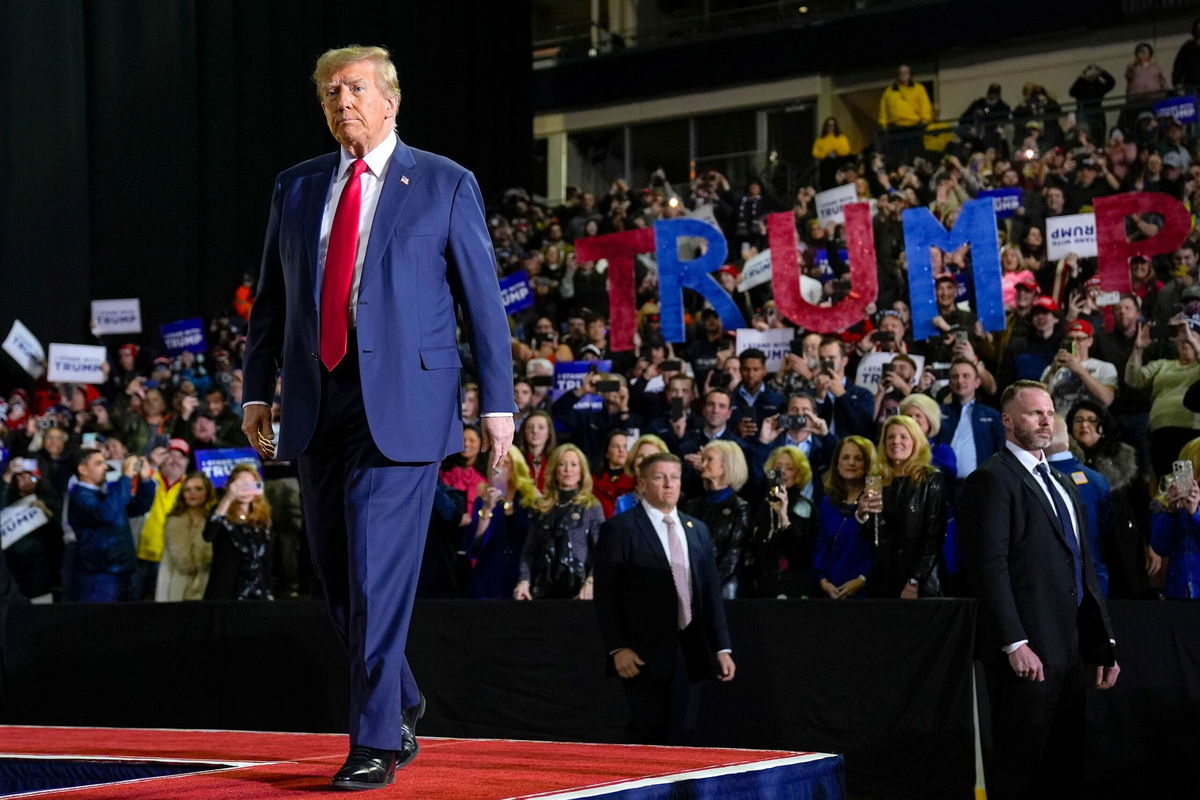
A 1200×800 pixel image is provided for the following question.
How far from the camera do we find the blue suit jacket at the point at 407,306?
123 inches

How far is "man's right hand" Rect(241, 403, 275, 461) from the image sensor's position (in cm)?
334

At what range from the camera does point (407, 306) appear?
316cm

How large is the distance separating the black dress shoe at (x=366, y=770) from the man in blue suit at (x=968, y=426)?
16.4 feet

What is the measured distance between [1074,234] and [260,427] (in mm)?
7796

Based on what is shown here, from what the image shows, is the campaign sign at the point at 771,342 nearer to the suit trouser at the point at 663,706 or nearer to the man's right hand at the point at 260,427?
the suit trouser at the point at 663,706

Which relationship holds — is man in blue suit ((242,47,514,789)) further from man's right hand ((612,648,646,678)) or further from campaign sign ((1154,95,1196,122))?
campaign sign ((1154,95,1196,122))

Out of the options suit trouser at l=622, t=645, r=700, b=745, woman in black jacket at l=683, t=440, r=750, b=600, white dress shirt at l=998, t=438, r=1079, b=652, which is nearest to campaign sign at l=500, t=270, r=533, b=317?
woman in black jacket at l=683, t=440, r=750, b=600

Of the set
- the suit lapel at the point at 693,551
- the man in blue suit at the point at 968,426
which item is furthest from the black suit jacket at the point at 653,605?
the man in blue suit at the point at 968,426

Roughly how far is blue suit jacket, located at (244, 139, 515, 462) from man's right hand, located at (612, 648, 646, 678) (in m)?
2.75

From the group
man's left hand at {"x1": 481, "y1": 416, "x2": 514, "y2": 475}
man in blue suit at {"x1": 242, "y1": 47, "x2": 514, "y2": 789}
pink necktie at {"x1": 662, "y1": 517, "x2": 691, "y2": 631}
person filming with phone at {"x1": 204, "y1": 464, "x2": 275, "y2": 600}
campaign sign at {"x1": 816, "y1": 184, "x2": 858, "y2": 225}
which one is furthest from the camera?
campaign sign at {"x1": 816, "y1": 184, "x2": 858, "y2": 225}

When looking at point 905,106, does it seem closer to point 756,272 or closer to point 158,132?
point 756,272

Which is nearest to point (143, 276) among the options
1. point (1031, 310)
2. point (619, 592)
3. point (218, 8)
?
point (218, 8)

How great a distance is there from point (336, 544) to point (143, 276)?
14435mm

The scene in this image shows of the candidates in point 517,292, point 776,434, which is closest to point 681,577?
point 776,434
